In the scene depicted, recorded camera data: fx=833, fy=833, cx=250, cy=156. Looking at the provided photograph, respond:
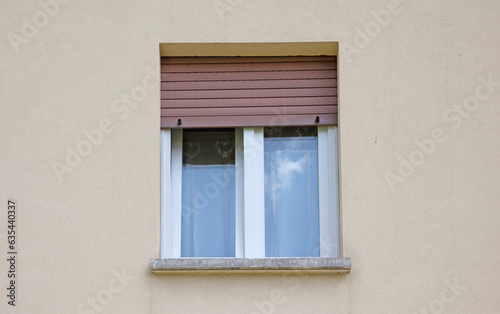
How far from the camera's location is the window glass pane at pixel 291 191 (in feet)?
23.5

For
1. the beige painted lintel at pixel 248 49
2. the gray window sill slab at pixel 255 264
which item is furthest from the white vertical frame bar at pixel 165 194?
the beige painted lintel at pixel 248 49

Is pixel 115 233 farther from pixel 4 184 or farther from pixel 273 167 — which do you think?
pixel 273 167

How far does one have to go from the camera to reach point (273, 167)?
7.30 m

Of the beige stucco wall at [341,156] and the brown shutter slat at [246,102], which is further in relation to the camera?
the brown shutter slat at [246,102]

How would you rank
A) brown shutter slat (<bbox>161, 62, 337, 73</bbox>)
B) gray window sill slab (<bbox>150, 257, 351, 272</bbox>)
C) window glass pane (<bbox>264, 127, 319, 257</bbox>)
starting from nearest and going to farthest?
gray window sill slab (<bbox>150, 257, 351, 272</bbox>) < window glass pane (<bbox>264, 127, 319, 257</bbox>) < brown shutter slat (<bbox>161, 62, 337, 73</bbox>)

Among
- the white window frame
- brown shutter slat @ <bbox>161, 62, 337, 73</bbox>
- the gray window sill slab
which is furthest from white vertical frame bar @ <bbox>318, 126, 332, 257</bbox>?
brown shutter slat @ <bbox>161, 62, 337, 73</bbox>

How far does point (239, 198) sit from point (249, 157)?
14.5 inches

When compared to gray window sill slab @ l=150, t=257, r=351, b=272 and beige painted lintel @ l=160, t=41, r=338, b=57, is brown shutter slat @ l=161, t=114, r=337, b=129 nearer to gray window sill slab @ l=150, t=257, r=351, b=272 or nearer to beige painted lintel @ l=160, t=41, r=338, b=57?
beige painted lintel @ l=160, t=41, r=338, b=57

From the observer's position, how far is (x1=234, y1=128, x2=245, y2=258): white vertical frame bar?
7.17 m

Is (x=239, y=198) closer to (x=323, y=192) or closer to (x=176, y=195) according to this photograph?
(x=176, y=195)

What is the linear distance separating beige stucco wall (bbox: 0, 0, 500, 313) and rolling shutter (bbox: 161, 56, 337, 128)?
22cm

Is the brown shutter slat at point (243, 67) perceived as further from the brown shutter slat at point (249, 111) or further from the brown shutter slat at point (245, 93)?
the brown shutter slat at point (249, 111)

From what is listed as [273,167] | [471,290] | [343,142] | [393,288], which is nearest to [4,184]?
[273,167]

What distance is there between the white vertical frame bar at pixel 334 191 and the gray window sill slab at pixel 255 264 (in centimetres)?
42
